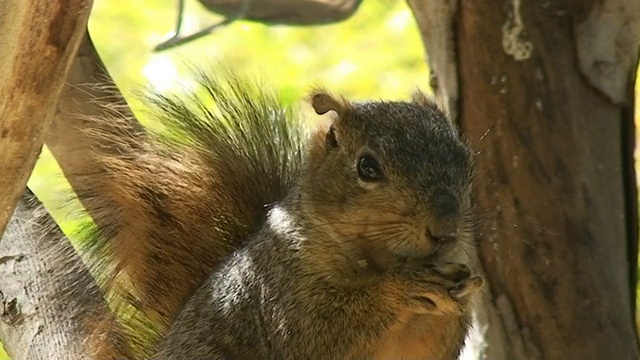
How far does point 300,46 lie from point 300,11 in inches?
52.7

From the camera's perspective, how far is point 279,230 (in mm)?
2334

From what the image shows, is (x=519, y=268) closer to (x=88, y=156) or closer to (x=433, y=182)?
(x=433, y=182)

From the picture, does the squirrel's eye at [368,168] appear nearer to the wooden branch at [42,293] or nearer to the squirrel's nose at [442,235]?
the squirrel's nose at [442,235]

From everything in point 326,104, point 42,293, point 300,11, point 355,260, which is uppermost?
point 300,11

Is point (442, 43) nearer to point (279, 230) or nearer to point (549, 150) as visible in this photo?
point (549, 150)

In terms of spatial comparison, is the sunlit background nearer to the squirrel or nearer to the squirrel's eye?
the squirrel

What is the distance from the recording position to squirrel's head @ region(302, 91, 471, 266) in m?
1.97

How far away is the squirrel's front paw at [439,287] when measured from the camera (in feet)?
Result: 6.57

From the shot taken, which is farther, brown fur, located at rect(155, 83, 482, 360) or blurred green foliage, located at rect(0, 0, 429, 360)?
blurred green foliage, located at rect(0, 0, 429, 360)

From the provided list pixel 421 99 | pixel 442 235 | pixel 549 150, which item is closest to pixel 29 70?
pixel 442 235

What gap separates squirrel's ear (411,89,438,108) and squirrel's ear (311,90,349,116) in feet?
0.70

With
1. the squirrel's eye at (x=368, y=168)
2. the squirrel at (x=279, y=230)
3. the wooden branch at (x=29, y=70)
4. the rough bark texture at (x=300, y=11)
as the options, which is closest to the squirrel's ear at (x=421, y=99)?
the squirrel at (x=279, y=230)

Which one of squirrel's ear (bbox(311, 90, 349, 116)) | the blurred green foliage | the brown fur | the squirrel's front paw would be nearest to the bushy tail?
the brown fur

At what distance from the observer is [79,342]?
2.44 metres
